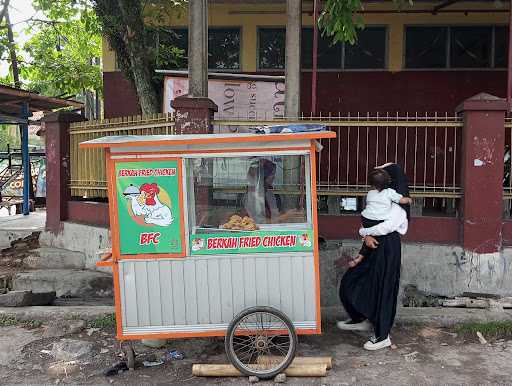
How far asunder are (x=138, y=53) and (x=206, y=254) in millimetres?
4276

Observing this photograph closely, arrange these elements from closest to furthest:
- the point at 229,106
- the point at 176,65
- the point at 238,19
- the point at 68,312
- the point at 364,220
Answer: the point at 364,220
the point at 68,312
the point at 229,106
the point at 176,65
the point at 238,19

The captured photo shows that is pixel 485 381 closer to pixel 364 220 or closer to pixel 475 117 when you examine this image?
pixel 364 220

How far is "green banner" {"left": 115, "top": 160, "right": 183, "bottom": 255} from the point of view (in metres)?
3.84

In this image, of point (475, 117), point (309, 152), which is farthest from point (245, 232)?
point (475, 117)

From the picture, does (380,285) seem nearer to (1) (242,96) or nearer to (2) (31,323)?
(2) (31,323)

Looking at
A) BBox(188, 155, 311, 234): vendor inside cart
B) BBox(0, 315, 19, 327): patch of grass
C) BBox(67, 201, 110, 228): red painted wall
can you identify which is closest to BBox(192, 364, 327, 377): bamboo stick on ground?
BBox(188, 155, 311, 234): vendor inside cart

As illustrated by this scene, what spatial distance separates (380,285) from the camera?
433 cm

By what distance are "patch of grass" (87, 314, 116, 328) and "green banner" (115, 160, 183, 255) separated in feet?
5.04

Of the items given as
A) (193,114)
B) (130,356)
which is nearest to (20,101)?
(193,114)

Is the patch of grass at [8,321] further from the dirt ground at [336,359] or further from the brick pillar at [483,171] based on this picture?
the brick pillar at [483,171]

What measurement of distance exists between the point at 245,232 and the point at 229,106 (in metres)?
3.91

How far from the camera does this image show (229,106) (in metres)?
7.43

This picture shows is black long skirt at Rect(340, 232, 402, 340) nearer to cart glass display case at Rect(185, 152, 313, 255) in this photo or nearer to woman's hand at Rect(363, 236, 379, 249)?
woman's hand at Rect(363, 236, 379, 249)

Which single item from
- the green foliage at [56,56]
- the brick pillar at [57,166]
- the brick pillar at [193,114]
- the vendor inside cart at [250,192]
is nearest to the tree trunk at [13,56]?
the green foliage at [56,56]
